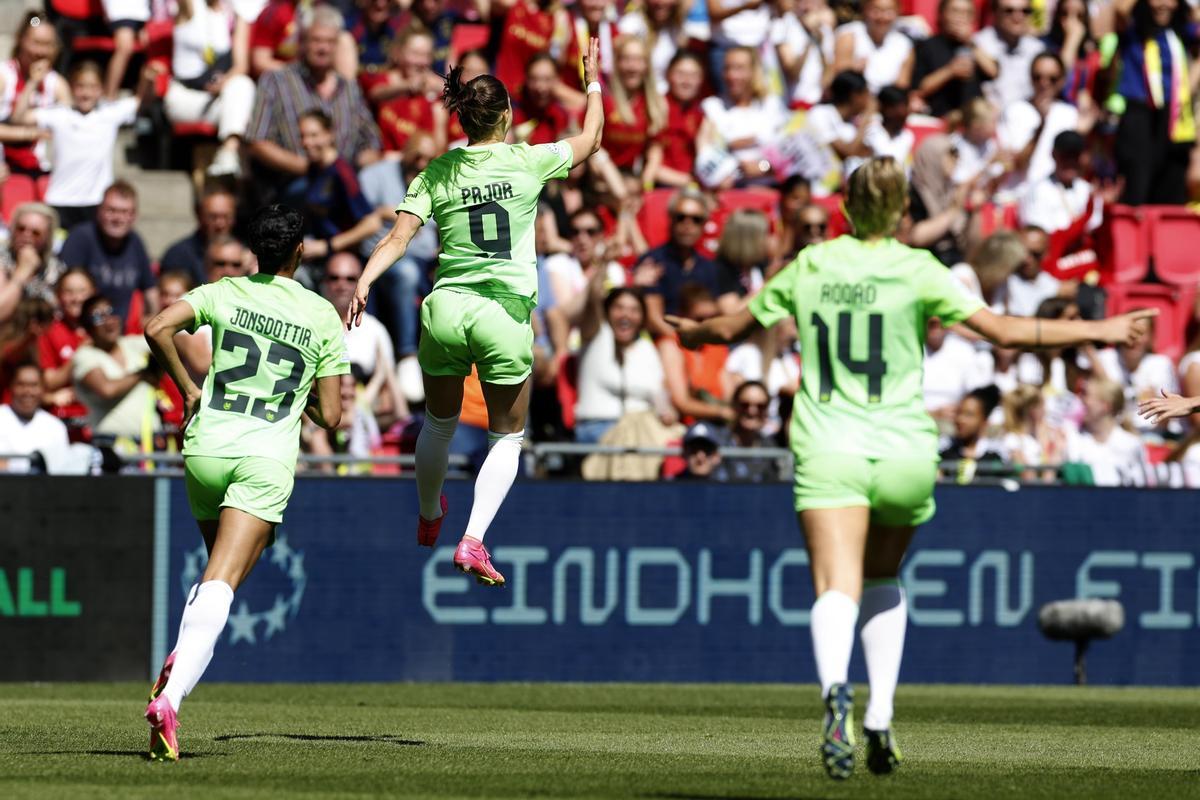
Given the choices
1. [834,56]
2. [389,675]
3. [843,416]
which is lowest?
[389,675]

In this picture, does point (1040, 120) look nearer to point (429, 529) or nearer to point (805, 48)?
point (805, 48)

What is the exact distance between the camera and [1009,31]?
19984 mm

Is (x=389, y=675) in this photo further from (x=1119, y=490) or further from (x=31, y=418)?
(x=1119, y=490)

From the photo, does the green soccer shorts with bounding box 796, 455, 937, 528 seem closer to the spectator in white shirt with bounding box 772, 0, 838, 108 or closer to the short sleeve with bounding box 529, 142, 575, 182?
the short sleeve with bounding box 529, 142, 575, 182

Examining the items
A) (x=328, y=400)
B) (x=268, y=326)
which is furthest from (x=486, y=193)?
(x=268, y=326)

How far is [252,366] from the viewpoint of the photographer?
9.09 meters

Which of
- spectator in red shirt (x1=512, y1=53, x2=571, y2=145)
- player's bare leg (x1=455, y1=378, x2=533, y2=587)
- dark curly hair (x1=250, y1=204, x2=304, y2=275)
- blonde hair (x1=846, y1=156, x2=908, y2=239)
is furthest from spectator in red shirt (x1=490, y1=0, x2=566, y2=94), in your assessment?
blonde hair (x1=846, y1=156, x2=908, y2=239)

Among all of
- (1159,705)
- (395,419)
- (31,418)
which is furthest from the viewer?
(395,419)

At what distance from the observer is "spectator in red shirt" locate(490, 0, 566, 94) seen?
18.3 meters

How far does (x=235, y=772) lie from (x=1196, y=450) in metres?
10.0

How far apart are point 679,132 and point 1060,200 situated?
10.9 ft

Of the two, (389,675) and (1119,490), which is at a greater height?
(1119,490)

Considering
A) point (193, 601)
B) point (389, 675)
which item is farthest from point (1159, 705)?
point (193, 601)

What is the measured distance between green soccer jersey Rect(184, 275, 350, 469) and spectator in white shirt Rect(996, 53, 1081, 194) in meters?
11.4
